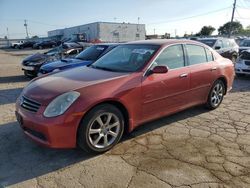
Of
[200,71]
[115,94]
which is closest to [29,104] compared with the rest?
[115,94]

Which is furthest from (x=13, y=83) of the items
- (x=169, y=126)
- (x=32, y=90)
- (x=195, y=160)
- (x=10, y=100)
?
(x=195, y=160)

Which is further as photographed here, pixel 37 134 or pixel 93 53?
pixel 93 53

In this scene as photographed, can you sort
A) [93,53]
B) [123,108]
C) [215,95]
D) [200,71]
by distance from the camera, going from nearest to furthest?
[123,108] → [200,71] → [215,95] → [93,53]

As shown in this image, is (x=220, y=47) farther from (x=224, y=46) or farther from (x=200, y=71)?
(x=200, y=71)

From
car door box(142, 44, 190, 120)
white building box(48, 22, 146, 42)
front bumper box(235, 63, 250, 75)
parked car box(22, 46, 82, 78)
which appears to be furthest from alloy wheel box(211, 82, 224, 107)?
white building box(48, 22, 146, 42)

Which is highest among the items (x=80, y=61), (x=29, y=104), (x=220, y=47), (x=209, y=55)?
(x=209, y=55)

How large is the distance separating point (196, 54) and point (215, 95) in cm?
115

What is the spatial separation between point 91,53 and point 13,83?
3.36 metres

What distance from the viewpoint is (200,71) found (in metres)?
5.23

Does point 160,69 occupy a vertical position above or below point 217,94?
above

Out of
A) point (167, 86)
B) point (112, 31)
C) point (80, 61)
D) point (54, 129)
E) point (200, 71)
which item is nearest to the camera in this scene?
point (54, 129)

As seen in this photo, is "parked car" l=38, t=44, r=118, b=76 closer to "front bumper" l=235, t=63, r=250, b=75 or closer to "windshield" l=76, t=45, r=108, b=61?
"windshield" l=76, t=45, r=108, b=61

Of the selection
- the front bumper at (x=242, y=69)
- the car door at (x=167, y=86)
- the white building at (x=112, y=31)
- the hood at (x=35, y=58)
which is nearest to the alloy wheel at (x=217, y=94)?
the car door at (x=167, y=86)

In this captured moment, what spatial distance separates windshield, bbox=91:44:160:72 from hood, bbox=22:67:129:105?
27 centimetres
